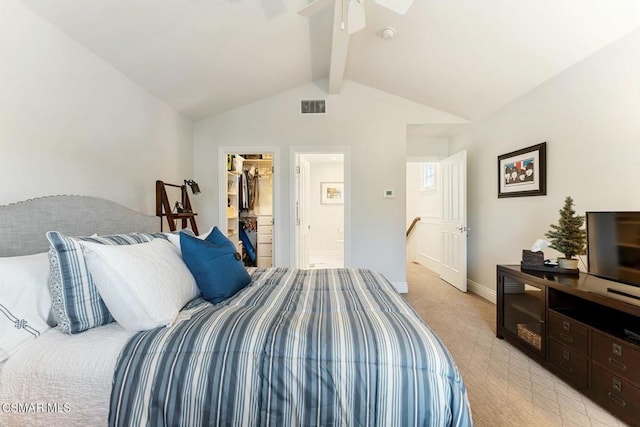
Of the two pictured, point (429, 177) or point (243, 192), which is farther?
point (429, 177)

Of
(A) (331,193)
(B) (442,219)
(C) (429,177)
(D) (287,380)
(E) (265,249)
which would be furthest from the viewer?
(A) (331,193)

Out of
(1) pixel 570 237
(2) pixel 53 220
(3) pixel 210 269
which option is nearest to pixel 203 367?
(3) pixel 210 269

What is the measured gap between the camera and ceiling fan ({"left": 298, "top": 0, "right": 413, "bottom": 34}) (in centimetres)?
165

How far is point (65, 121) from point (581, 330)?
3488 millimetres

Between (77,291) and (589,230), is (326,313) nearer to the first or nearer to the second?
(77,291)

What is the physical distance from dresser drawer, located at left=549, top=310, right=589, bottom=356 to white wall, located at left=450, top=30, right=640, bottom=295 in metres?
0.94

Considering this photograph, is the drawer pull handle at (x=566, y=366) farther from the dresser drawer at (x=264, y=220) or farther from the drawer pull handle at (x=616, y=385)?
→ the dresser drawer at (x=264, y=220)

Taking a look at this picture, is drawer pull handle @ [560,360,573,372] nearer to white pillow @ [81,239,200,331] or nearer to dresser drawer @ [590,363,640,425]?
dresser drawer @ [590,363,640,425]

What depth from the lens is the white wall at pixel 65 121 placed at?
1538 mm

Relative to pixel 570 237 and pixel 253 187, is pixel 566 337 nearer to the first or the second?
pixel 570 237

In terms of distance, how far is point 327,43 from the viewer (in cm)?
296

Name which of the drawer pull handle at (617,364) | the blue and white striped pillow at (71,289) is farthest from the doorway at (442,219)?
the blue and white striped pillow at (71,289)

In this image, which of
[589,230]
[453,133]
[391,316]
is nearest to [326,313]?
[391,316]

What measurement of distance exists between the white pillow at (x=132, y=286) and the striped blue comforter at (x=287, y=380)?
0.10 metres
